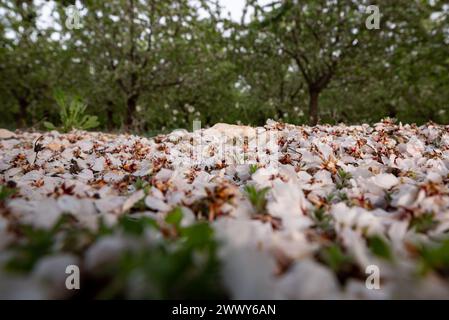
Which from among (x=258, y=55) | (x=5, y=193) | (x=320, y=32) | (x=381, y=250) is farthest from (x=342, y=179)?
(x=258, y=55)

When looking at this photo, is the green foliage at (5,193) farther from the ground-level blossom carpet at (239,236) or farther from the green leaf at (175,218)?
the green leaf at (175,218)

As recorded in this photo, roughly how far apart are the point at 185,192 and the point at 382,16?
509 inches

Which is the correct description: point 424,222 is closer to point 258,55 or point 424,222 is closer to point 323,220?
point 323,220

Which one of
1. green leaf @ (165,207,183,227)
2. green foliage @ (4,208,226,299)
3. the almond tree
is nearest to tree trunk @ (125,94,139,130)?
the almond tree

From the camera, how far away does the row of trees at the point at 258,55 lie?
40.1ft

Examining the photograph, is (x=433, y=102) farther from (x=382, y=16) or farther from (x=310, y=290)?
(x=310, y=290)

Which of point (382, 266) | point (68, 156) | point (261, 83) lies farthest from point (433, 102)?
point (382, 266)

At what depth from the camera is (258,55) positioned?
15070mm

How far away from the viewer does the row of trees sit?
12.2 metres

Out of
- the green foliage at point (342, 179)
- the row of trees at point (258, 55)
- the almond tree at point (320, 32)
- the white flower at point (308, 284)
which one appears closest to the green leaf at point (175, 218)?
the white flower at point (308, 284)

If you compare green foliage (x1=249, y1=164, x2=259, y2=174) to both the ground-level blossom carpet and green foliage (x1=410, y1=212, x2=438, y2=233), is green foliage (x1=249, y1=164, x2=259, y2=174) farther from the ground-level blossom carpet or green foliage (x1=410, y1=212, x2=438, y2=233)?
green foliage (x1=410, y1=212, x2=438, y2=233)

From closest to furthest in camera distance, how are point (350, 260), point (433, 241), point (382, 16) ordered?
point (350, 260) < point (433, 241) < point (382, 16)

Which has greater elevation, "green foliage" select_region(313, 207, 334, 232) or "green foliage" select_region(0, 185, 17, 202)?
"green foliage" select_region(0, 185, 17, 202)

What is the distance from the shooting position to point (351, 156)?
338 cm
